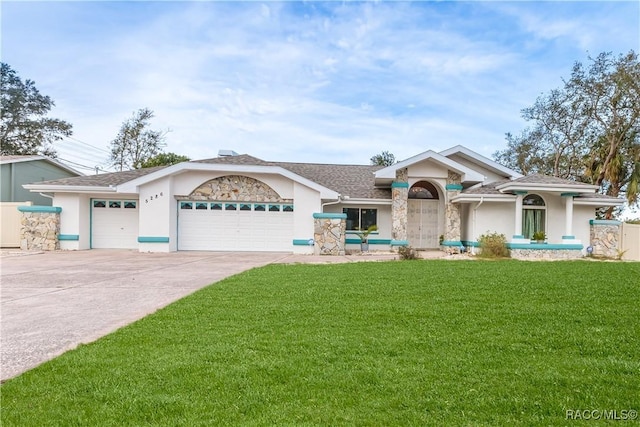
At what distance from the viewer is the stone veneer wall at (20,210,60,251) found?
16953 millimetres

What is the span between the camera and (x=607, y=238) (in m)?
18.7

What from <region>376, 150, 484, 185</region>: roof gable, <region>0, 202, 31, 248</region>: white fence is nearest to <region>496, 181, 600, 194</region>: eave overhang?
<region>376, 150, 484, 185</region>: roof gable

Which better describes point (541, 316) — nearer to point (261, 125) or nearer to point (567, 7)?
point (567, 7)

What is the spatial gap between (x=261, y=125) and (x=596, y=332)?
949 inches

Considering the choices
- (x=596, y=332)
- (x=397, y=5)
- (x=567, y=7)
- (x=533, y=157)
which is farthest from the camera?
(x=533, y=157)

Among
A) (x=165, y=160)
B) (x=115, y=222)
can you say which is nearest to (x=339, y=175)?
(x=115, y=222)

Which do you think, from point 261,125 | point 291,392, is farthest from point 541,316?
point 261,125

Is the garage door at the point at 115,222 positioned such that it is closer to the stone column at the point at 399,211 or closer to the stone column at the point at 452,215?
the stone column at the point at 399,211

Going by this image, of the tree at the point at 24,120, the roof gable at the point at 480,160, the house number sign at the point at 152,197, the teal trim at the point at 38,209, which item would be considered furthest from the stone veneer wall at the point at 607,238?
the tree at the point at 24,120

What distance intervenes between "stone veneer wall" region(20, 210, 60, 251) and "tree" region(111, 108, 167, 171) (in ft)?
75.3

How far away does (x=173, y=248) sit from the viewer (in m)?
17.5

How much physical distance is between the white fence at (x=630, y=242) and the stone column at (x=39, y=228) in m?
26.5

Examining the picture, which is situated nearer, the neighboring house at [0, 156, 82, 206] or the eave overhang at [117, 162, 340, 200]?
the eave overhang at [117, 162, 340, 200]

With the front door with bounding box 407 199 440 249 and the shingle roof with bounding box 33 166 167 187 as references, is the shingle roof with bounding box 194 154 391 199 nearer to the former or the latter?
the front door with bounding box 407 199 440 249
